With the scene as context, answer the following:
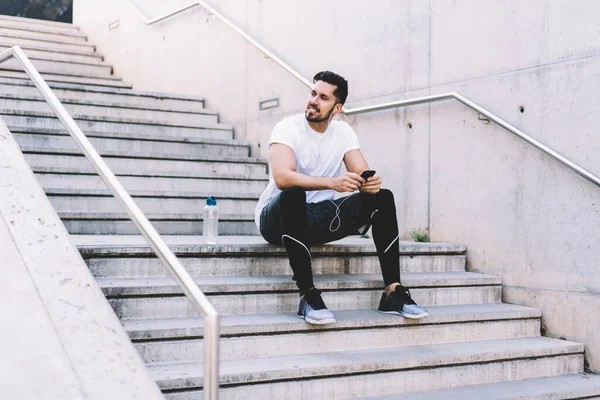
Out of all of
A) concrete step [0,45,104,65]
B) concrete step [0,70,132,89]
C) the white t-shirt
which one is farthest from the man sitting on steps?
concrete step [0,45,104,65]

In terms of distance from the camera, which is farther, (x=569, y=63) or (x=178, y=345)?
(x=569, y=63)

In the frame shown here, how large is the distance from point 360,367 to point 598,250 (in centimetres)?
146

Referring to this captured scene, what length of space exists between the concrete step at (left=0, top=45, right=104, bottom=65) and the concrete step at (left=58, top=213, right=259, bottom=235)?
393 cm

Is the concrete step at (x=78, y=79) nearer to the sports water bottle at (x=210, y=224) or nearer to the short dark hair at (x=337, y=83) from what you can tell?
the sports water bottle at (x=210, y=224)

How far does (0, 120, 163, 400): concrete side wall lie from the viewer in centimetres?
225

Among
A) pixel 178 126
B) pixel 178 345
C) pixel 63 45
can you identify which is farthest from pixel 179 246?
pixel 63 45

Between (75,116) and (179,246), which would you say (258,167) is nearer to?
(75,116)

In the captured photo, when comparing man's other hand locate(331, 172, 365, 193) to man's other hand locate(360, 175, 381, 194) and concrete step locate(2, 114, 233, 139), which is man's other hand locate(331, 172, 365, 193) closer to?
man's other hand locate(360, 175, 381, 194)

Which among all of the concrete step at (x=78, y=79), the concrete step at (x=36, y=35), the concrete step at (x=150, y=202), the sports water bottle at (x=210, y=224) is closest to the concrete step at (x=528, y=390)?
the sports water bottle at (x=210, y=224)

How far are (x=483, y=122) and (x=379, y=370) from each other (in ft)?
6.02

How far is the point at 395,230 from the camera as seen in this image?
3.49m

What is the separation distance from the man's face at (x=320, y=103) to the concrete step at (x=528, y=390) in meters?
1.43

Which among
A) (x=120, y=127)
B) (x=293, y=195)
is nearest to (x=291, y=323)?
(x=293, y=195)

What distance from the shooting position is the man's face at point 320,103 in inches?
143
